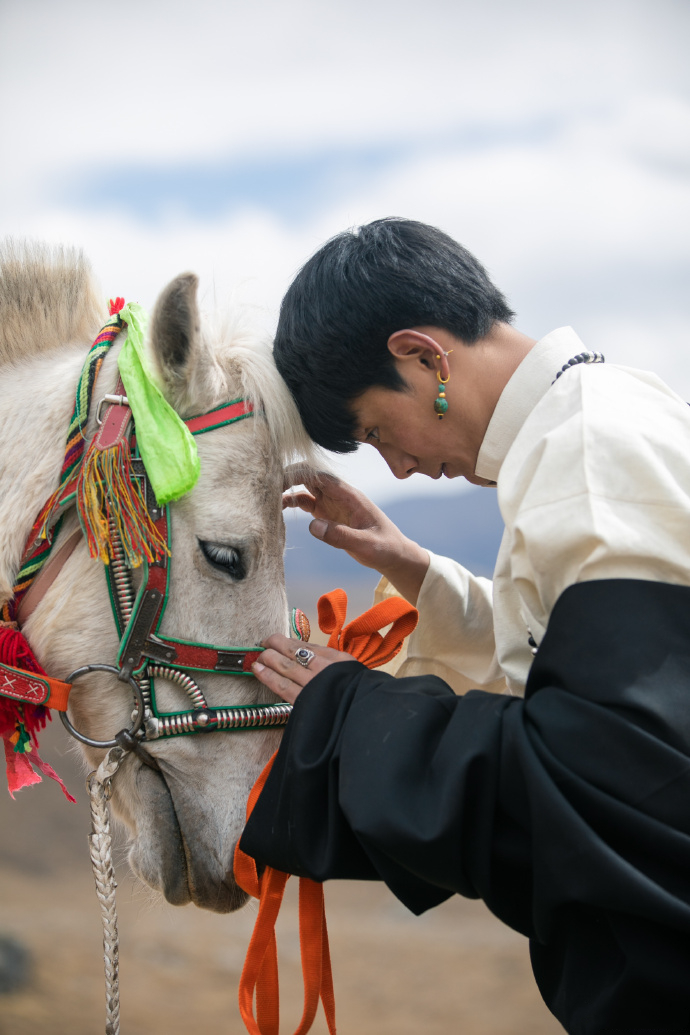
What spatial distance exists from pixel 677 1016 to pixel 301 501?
1196 mm

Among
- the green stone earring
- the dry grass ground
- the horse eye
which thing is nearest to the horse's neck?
the horse eye

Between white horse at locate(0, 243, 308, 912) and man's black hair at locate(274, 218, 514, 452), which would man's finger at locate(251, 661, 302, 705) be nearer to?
white horse at locate(0, 243, 308, 912)

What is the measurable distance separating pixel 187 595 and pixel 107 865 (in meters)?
0.51

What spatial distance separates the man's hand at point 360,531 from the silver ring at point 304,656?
1.63 ft

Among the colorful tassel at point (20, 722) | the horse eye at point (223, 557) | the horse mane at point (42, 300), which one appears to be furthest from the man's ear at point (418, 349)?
the colorful tassel at point (20, 722)

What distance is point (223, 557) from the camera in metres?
1.36

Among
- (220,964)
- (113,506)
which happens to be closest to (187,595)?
(113,506)

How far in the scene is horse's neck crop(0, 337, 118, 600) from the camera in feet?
4.37

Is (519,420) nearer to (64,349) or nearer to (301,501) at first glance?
(301,501)

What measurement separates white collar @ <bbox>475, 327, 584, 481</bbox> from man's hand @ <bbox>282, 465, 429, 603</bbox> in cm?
49

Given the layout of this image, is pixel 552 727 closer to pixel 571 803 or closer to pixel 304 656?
pixel 571 803

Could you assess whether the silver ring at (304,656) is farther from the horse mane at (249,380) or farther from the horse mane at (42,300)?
the horse mane at (42,300)

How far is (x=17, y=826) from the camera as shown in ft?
15.6

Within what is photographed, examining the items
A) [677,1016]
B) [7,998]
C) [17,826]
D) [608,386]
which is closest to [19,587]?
[608,386]
